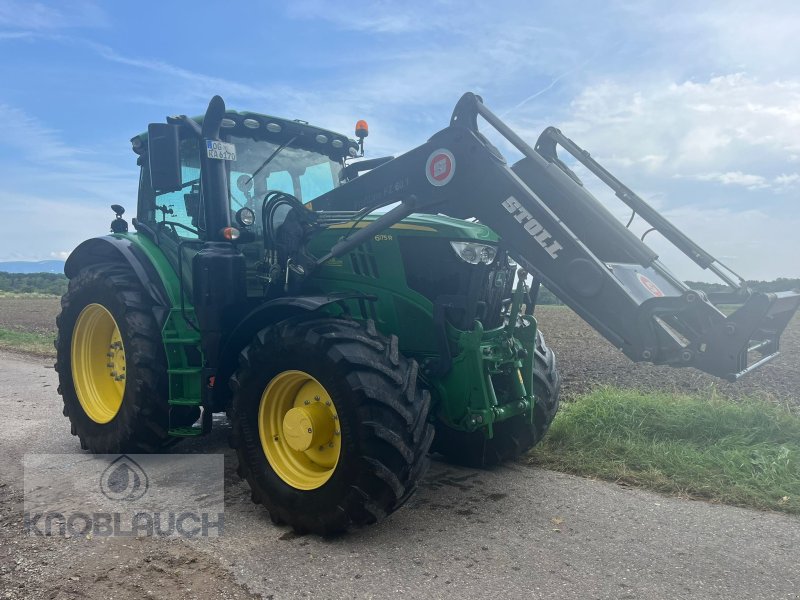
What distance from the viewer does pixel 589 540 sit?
3695 millimetres

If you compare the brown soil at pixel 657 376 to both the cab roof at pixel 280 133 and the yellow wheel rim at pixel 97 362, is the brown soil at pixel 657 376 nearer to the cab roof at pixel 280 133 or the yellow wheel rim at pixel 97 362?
the cab roof at pixel 280 133

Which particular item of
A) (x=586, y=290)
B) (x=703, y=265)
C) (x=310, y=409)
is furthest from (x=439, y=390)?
(x=703, y=265)

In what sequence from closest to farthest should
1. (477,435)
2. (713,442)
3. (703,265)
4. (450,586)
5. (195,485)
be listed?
(450,586) < (703,265) < (195,485) < (477,435) < (713,442)

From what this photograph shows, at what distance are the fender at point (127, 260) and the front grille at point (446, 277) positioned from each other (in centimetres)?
206

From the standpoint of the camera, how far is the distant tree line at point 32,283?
49822 mm

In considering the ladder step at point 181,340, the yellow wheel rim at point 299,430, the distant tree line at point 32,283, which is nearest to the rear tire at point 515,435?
the yellow wheel rim at point 299,430

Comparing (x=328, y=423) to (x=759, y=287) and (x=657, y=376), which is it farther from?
(x=657, y=376)

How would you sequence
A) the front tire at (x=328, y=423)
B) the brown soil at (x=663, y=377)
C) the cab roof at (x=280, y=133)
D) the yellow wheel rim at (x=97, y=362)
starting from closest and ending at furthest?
the front tire at (x=328, y=423) → the cab roof at (x=280, y=133) → the yellow wheel rim at (x=97, y=362) → the brown soil at (x=663, y=377)

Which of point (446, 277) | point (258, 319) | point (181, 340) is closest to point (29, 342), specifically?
point (181, 340)

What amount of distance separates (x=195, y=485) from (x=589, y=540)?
272 cm

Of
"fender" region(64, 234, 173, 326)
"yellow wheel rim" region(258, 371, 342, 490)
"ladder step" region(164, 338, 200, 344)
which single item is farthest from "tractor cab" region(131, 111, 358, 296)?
"yellow wheel rim" region(258, 371, 342, 490)

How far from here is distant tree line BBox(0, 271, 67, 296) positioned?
49.8 metres

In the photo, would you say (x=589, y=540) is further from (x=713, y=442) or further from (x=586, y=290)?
(x=713, y=442)

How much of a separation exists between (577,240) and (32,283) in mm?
59505
